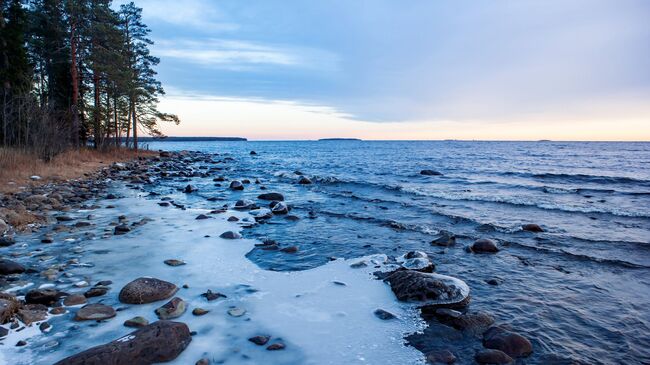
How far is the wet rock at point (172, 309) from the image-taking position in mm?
4527

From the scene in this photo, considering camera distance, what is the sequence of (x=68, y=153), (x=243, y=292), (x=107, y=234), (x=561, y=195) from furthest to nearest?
1. (x=68, y=153)
2. (x=561, y=195)
3. (x=107, y=234)
4. (x=243, y=292)

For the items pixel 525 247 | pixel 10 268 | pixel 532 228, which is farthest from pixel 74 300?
pixel 532 228

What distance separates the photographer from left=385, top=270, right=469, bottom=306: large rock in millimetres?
5266

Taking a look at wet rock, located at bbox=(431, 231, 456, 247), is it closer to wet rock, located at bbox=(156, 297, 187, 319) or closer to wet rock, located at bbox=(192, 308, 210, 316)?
wet rock, located at bbox=(192, 308, 210, 316)

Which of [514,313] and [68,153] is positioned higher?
[68,153]

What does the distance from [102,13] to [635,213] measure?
30792 millimetres

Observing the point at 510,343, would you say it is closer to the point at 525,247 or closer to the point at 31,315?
the point at 525,247

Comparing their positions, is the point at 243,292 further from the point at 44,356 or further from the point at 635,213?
the point at 635,213

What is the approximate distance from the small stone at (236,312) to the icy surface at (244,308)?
7cm

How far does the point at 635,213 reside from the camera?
1264cm

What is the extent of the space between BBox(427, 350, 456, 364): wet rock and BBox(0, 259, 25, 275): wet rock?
6212 mm

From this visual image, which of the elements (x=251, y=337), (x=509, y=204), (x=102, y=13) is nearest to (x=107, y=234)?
(x=251, y=337)

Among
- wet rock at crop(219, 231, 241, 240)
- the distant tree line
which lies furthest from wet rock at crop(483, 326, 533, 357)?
the distant tree line

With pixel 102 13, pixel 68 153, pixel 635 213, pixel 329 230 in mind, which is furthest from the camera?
pixel 102 13
